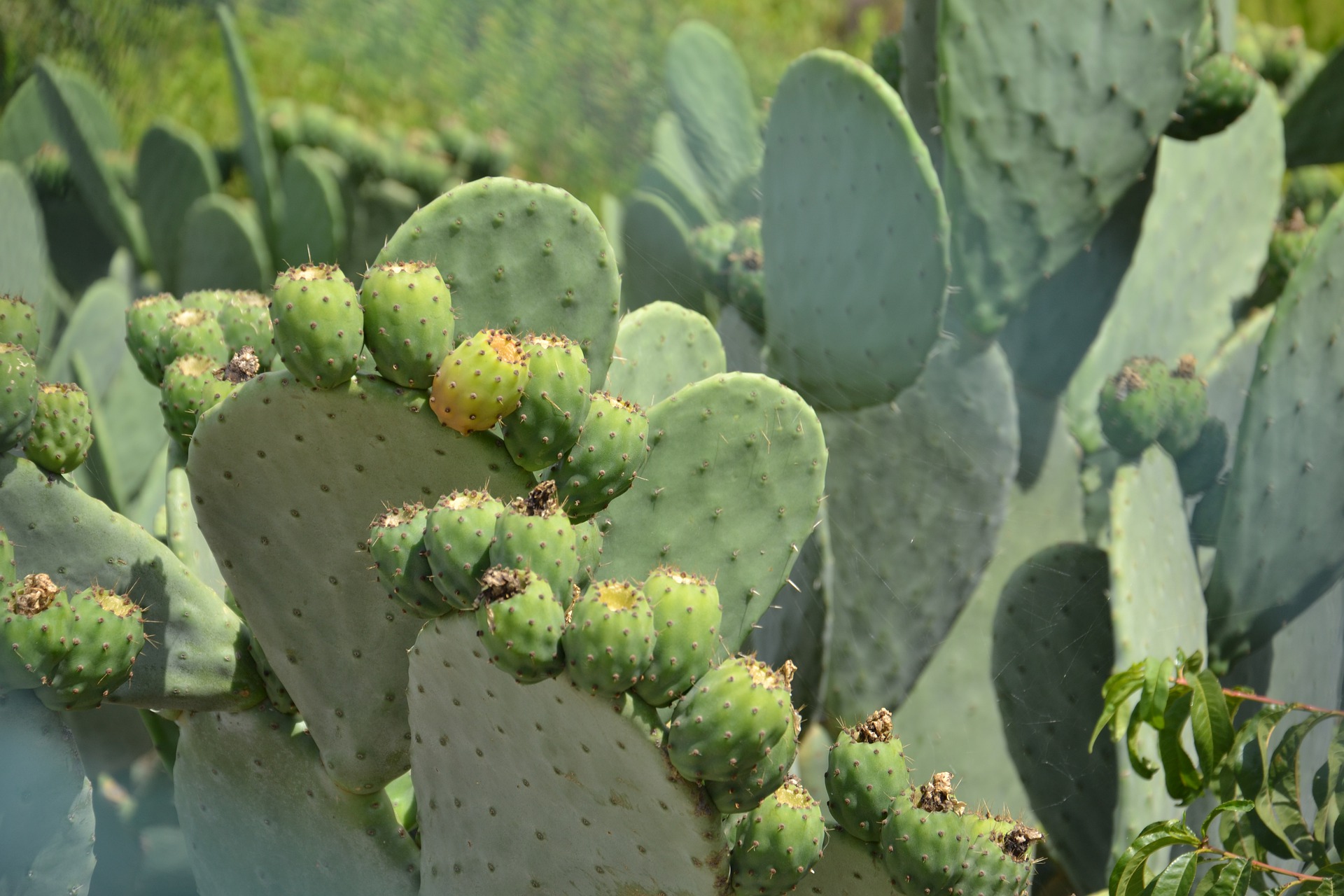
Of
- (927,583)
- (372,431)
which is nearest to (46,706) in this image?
(372,431)

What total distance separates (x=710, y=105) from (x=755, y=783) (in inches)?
125

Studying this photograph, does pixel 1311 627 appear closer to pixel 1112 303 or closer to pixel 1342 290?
pixel 1342 290

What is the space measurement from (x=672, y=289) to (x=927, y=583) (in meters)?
0.83

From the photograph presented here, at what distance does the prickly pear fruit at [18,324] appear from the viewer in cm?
123

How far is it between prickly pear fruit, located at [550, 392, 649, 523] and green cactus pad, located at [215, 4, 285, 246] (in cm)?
313

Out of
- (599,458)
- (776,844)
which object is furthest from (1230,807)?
(599,458)

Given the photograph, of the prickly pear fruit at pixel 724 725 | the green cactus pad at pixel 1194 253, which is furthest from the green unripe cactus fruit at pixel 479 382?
the green cactus pad at pixel 1194 253

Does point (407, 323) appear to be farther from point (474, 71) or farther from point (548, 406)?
point (474, 71)

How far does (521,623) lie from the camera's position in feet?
2.96

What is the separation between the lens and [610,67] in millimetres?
6121

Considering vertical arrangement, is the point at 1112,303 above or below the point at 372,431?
below

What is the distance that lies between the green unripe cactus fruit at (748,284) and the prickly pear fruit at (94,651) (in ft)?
4.19

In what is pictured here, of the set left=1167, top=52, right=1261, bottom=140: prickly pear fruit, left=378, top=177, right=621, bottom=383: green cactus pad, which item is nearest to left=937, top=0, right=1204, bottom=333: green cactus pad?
left=1167, top=52, right=1261, bottom=140: prickly pear fruit

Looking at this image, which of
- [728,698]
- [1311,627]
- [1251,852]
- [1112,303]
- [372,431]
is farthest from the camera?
[1112,303]
